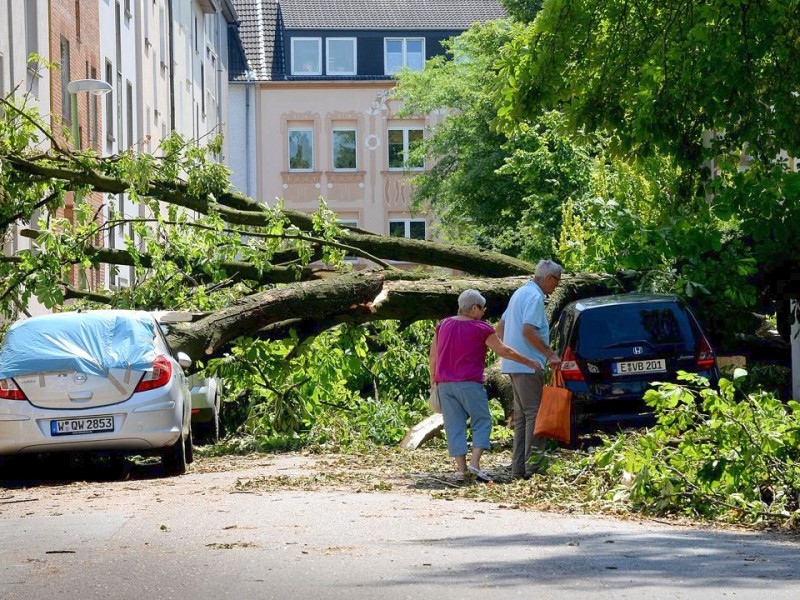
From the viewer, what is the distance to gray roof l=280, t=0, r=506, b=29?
201 feet

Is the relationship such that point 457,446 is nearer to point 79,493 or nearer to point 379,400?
point 79,493

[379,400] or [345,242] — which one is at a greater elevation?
[345,242]

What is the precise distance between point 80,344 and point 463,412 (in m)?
3.88

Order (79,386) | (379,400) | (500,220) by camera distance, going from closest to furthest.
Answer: (79,386) < (379,400) < (500,220)

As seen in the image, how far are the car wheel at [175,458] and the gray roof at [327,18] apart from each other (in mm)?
46572

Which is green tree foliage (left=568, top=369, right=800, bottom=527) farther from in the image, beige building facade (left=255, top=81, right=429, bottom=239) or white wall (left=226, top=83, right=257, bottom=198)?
beige building facade (left=255, top=81, right=429, bottom=239)

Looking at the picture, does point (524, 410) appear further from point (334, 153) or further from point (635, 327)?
point (334, 153)

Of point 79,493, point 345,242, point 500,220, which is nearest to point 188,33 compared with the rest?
point 500,220

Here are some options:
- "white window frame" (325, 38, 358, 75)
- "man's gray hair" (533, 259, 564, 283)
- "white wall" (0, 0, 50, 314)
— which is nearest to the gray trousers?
"man's gray hair" (533, 259, 564, 283)

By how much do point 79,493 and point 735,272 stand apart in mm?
7975

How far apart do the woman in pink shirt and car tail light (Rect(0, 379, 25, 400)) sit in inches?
155

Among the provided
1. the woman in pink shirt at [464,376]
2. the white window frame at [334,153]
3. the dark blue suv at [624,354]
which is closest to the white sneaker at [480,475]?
the woman in pink shirt at [464,376]

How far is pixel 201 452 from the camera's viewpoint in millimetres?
17531

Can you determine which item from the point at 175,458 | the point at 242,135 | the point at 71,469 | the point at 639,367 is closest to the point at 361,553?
the point at 175,458
